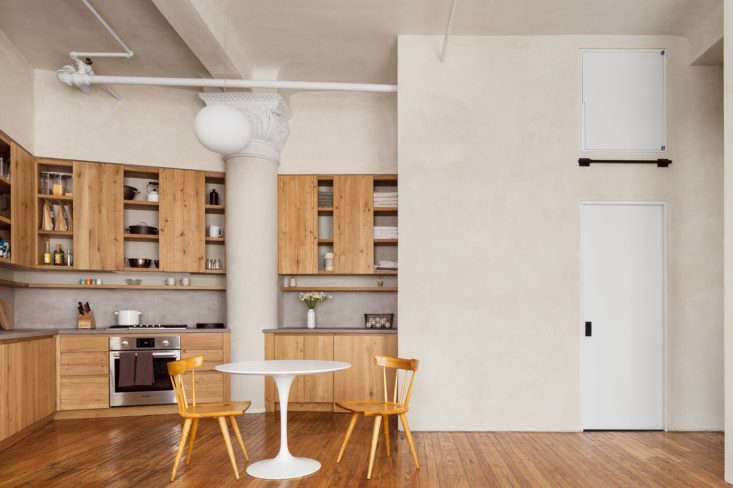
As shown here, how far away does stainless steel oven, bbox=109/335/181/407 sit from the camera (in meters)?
6.69

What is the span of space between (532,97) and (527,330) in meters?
2.28

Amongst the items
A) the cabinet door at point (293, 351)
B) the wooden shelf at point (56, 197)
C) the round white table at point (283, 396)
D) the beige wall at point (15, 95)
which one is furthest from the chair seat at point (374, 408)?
the beige wall at point (15, 95)

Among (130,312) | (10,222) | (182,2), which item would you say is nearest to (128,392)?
(130,312)

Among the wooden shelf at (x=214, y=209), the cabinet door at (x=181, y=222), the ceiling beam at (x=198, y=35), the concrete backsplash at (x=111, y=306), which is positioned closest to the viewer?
the ceiling beam at (x=198, y=35)

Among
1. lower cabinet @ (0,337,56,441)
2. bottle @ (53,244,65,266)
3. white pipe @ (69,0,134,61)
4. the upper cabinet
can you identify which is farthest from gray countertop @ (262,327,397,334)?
white pipe @ (69,0,134,61)

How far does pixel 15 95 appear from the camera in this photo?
6.56m

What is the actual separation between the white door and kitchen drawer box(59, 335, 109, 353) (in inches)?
195

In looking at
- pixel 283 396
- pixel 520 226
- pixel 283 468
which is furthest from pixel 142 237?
pixel 520 226

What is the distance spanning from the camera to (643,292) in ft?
19.8

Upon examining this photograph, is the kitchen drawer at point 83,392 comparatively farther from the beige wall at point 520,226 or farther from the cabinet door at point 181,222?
the beige wall at point 520,226

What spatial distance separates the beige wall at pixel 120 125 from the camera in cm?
713

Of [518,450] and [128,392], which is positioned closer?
[518,450]

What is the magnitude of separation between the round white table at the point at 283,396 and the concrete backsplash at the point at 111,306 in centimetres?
301

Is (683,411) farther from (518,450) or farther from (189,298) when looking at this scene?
(189,298)
